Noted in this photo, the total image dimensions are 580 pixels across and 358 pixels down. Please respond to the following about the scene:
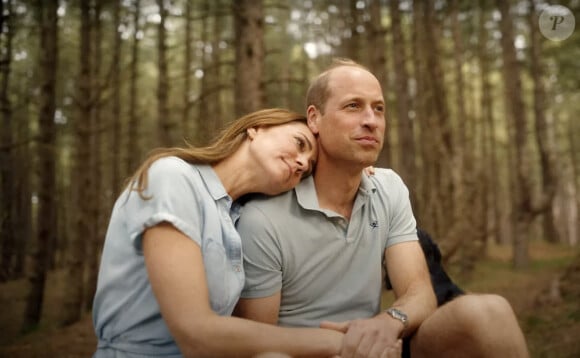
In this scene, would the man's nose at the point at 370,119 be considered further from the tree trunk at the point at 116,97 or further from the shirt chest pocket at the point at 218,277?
the tree trunk at the point at 116,97

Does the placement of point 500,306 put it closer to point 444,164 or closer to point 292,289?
point 292,289

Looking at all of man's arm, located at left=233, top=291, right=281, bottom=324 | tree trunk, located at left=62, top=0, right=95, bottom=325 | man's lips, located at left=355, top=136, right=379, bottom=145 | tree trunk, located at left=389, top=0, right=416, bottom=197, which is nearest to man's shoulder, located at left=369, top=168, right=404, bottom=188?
man's lips, located at left=355, top=136, right=379, bottom=145

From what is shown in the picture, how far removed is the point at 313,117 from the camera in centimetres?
277

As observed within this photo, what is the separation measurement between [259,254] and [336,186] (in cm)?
58

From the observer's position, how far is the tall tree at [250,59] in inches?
205

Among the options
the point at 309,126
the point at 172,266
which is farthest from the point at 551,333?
the point at 172,266

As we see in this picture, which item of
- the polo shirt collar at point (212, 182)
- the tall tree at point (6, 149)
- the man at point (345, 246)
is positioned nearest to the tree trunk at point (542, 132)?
the man at point (345, 246)

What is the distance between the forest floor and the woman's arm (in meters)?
4.09

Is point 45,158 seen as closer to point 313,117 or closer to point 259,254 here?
point 313,117

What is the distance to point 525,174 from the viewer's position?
10.1 metres

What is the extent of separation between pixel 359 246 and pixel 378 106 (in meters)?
0.74

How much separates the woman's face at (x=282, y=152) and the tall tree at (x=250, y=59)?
2.65 metres

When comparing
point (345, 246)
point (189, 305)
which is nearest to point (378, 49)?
point (345, 246)

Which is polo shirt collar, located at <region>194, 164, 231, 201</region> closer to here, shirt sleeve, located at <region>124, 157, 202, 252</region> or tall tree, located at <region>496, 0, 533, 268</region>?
shirt sleeve, located at <region>124, 157, 202, 252</region>
